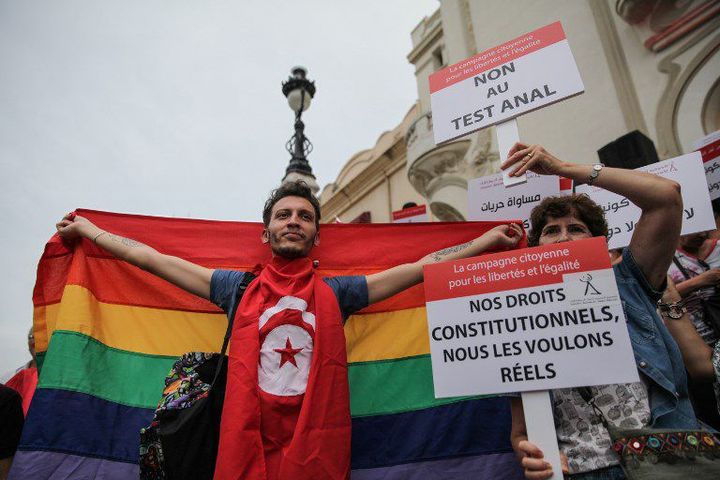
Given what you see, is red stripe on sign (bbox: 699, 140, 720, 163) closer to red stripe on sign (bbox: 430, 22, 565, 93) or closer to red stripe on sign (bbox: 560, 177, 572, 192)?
red stripe on sign (bbox: 560, 177, 572, 192)

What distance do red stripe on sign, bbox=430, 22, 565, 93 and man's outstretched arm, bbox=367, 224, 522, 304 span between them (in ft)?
3.12

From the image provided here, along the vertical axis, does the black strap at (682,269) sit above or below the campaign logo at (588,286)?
above

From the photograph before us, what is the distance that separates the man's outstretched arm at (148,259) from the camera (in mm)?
2148

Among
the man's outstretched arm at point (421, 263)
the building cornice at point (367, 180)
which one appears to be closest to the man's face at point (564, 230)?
the man's outstretched arm at point (421, 263)

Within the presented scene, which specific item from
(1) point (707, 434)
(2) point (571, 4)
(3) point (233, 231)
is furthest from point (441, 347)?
(2) point (571, 4)

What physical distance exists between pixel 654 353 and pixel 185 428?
1.78 meters

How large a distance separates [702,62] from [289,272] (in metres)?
6.94

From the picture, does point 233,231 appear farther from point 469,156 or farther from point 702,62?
point 469,156

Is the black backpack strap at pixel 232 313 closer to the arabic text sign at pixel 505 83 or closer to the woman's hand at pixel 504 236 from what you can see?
the woman's hand at pixel 504 236

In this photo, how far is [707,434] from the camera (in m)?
1.10

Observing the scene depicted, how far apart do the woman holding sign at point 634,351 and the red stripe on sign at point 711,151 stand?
2131 millimetres

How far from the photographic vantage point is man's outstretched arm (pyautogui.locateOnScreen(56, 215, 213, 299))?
7.05ft

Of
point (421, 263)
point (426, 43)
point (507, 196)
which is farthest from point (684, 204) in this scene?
point (426, 43)

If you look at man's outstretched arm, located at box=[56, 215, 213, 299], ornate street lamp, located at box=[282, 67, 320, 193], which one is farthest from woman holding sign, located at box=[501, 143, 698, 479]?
ornate street lamp, located at box=[282, 67, 320, 193]
